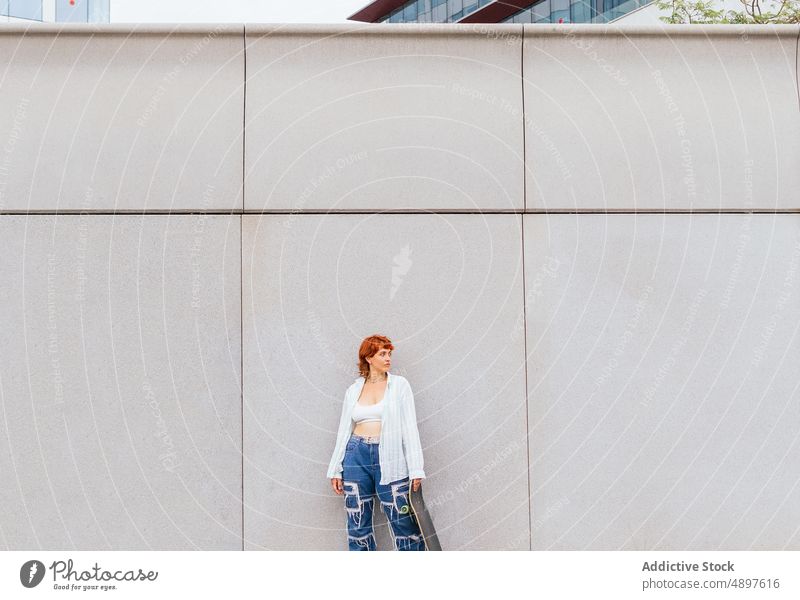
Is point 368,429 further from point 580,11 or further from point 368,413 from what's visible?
point 580,11

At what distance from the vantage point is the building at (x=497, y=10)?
2256 cm

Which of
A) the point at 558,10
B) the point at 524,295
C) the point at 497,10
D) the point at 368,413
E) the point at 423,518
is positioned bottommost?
the point at 423,518

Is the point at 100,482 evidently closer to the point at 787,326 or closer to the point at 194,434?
the point at 194,434

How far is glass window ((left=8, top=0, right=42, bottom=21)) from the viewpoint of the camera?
13390 mm

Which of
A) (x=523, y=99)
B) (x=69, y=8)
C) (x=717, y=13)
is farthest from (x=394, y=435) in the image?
(x=69, y=8)

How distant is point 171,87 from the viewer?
6.50 metres

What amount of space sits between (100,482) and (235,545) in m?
1.14

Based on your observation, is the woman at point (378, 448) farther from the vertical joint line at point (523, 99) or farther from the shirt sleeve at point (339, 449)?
the vertical joint line at point (523, 99)

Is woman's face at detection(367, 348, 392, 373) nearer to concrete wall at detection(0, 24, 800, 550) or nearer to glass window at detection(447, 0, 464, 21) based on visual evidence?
concrete wall at detection(0, 24, 800, 550)

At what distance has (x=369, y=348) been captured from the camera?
6082 mm

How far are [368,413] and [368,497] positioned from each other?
651 millimetres

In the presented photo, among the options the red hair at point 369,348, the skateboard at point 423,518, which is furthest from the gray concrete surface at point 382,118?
the skateboard at point 423,518

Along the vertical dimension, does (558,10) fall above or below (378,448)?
Result: above
